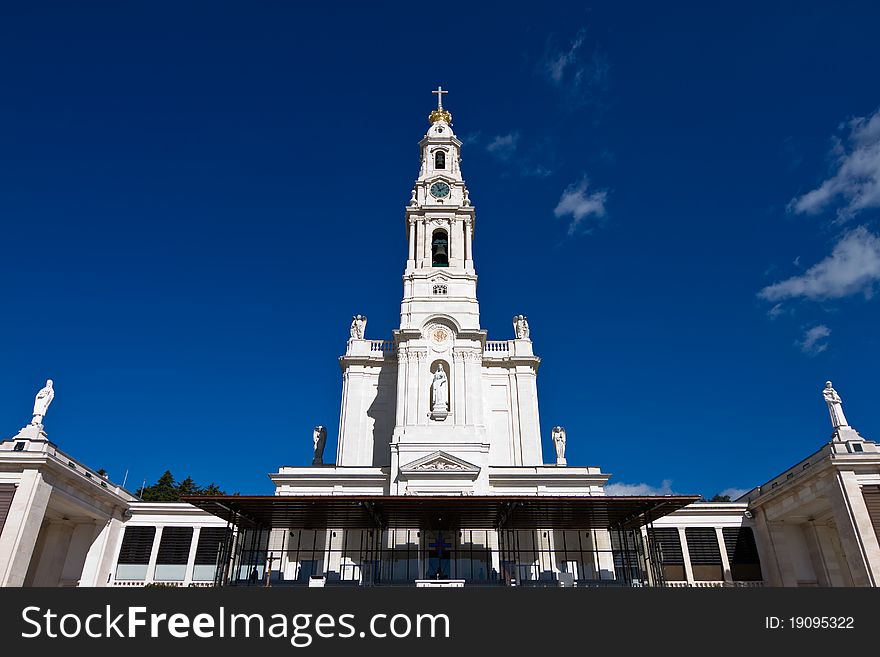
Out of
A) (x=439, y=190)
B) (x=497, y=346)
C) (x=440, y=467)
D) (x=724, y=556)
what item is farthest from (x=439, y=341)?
(x=724, y=556)

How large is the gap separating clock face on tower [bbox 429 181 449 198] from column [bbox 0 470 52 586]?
1448 inches

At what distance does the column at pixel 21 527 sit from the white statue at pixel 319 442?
1682 centimetres

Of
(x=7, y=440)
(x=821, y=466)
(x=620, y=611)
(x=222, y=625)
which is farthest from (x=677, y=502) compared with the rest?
(x=7, y=440)

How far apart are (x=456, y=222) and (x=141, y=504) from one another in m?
31.9

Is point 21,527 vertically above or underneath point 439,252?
underneath

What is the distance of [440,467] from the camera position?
119 ft

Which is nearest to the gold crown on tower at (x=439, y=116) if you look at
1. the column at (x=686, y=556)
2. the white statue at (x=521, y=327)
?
the white statue at (x=521, y=327)

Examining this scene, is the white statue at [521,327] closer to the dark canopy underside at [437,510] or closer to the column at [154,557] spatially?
the dark canopy underside at [437,510]

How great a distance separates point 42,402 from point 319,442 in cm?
1728

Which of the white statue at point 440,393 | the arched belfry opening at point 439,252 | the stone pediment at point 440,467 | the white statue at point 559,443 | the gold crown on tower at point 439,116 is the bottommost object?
the stone pediment at point 440,467

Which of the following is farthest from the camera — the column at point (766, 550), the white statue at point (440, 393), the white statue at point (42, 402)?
the white statue at point (440, 393)

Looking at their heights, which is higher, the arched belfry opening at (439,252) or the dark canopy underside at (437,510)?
the arched belfry opening at (439,252)

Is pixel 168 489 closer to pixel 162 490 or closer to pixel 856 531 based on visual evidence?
pixel 162 490

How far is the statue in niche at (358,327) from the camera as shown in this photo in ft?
155
